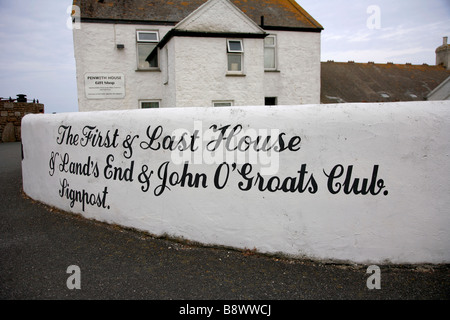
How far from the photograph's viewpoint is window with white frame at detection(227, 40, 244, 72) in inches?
475

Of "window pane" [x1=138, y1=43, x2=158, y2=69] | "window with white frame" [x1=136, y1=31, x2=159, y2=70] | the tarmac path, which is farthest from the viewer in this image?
"window pane" [x1=138, y1=43, x2=158, y2=69]

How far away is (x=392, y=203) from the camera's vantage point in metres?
3.42

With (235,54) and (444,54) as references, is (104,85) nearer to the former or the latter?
(235,54)

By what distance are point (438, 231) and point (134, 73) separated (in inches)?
489

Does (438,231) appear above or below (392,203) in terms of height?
below

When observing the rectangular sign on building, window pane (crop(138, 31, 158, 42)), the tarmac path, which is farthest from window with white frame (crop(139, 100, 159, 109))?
the tarmac path

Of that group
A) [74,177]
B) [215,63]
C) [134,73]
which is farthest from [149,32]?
[74,177]

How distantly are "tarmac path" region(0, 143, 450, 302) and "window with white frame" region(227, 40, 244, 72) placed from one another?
9.47 metres

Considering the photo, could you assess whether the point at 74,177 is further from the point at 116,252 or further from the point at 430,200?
the point at 430,200

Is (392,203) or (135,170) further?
(135,170)

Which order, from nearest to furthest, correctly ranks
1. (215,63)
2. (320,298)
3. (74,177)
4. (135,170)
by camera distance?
(320,298)
(135,170)
(74,177)
(215,63)

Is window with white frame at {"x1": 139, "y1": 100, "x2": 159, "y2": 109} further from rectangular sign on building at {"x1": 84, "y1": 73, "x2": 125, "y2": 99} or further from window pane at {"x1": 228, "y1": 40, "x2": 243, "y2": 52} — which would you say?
window pane at {"x1": 228, "y1": 40, "x2": 243, "y2": 52}

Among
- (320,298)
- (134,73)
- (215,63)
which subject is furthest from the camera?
(134,73)

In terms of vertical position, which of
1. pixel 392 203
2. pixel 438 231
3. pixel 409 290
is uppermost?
pixel 392 203
